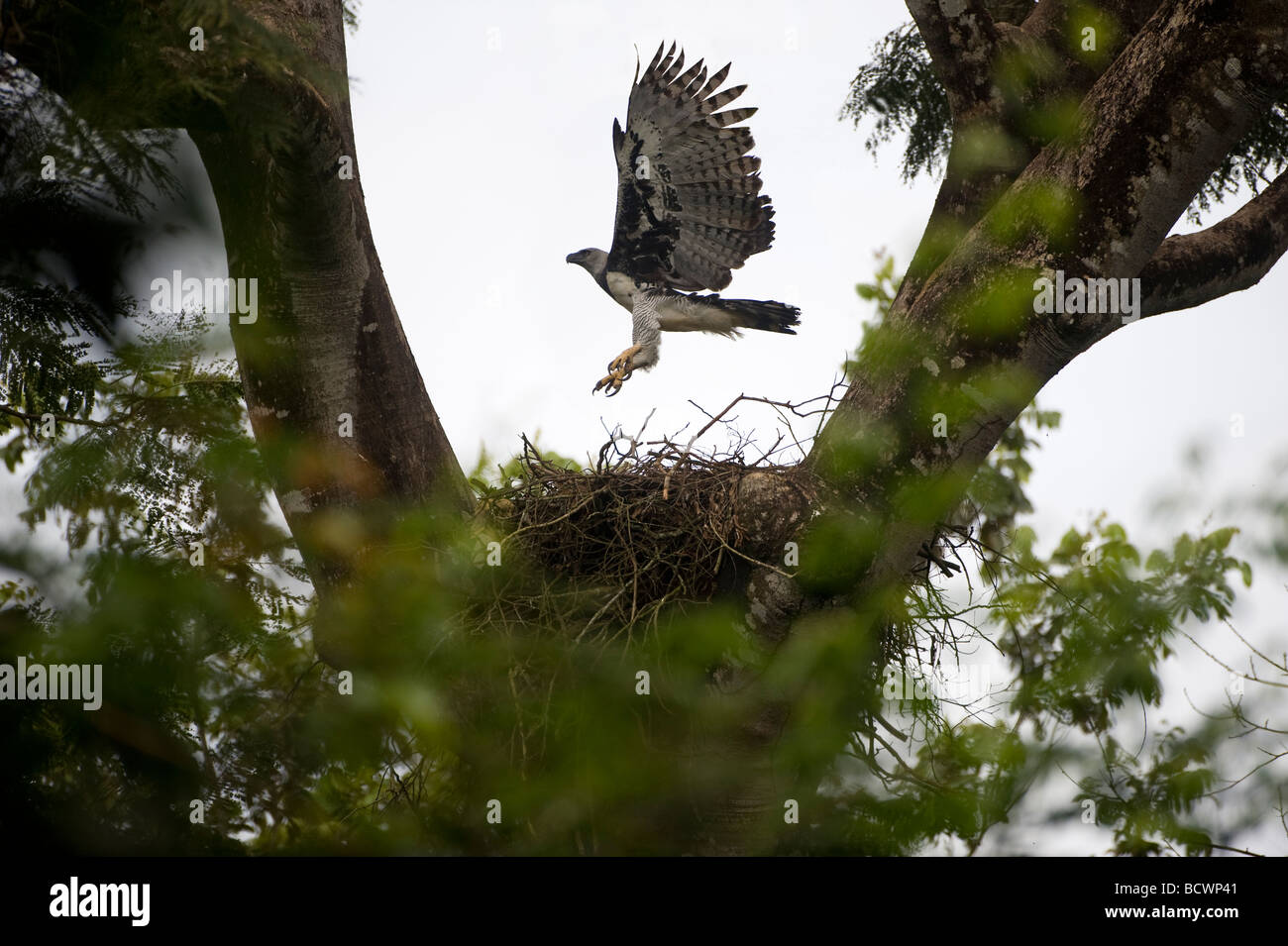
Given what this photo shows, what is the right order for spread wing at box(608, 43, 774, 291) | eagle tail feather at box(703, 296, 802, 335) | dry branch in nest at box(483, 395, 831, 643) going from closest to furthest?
dry branch in nest at box(483, 395, 831, 643)
spread wing at box(608, 43, 774, 291)
eagle tail feather at box(703, 296, 802, 335)

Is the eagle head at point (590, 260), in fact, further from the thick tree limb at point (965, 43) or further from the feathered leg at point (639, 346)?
the thick tree limb at point (965, 43)

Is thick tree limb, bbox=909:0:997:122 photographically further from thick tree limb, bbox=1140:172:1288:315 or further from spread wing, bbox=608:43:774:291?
spread wing, bbox=608:43:774:291

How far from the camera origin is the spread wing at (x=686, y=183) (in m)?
5.26

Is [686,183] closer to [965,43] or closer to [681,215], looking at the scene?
[681,215]

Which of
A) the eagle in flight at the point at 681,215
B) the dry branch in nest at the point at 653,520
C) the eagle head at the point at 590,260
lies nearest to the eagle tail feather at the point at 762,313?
the eagle in flight at the point at 681,215

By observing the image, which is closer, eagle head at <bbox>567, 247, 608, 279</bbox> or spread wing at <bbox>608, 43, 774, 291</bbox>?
spread wing at <bbox>608, 43, 774, 291</bbox>

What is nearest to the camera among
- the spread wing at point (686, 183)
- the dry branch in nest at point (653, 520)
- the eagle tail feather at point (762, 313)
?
the dry branch in nest at point (653, 520)

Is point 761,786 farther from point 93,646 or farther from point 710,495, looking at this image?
point 93,646

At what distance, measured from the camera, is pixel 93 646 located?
1.78m

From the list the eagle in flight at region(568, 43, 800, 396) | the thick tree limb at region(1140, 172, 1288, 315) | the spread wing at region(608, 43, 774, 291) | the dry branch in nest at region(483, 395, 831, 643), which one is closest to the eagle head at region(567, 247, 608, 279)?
the eagle in flight at region(568, 43, 800, 396)

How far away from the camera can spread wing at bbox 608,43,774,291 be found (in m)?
5.26

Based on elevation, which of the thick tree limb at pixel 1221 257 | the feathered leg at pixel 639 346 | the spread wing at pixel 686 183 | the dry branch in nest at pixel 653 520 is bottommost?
the dry branch in nest at pixel 653 520

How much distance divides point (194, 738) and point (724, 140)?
12.7 ft

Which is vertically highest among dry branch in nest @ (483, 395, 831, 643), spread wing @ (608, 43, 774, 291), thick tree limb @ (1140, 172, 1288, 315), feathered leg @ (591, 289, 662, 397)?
spread wing @ (608, 43, 774, 291)
